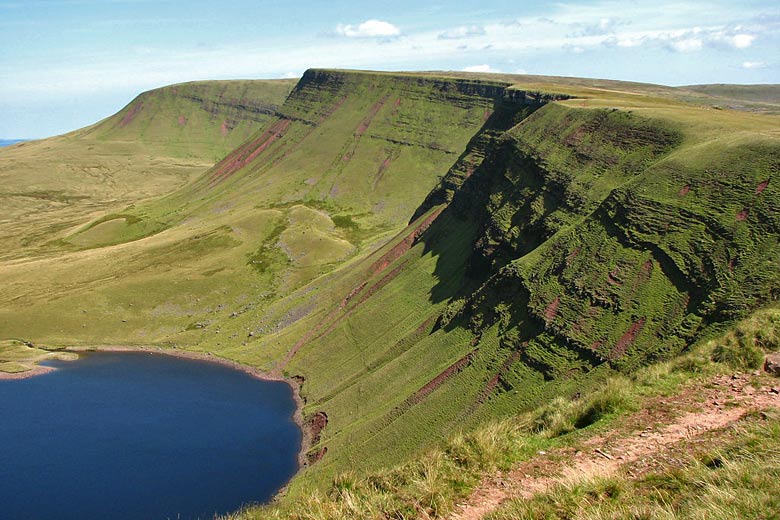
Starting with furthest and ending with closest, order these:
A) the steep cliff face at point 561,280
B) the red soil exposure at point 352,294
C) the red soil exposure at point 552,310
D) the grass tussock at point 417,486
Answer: the red soil exposure at point 352,294, the red soil exposure at point 552,310, the steep cliff face at point 561,280, the grass tussock at point 417,486

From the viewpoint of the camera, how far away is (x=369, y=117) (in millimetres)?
195500

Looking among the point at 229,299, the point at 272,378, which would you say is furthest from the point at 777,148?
the point at 229,299

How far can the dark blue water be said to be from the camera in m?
60.4

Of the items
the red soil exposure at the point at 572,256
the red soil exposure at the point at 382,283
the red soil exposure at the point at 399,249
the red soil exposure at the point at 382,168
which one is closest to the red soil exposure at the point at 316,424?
the red soil exposure at the point at 382,283

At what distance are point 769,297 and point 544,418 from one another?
29460 millimetres

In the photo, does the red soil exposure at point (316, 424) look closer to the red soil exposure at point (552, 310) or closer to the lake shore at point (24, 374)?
the red soil exposure at point (552, 310)

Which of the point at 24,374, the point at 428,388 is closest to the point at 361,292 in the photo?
the point at 428,388

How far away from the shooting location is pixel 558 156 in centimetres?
7681

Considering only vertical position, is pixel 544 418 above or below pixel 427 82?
below

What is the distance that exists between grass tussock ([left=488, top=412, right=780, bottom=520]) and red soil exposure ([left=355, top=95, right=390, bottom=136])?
183329mm

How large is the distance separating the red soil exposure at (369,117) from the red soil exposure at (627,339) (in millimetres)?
153889

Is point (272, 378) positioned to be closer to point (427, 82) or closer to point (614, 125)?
point (614, 125)

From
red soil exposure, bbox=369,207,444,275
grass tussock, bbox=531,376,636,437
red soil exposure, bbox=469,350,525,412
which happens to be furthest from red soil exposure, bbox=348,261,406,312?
grass tussock, bbox=531,376,636,437

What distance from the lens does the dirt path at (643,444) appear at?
53.9 feet
